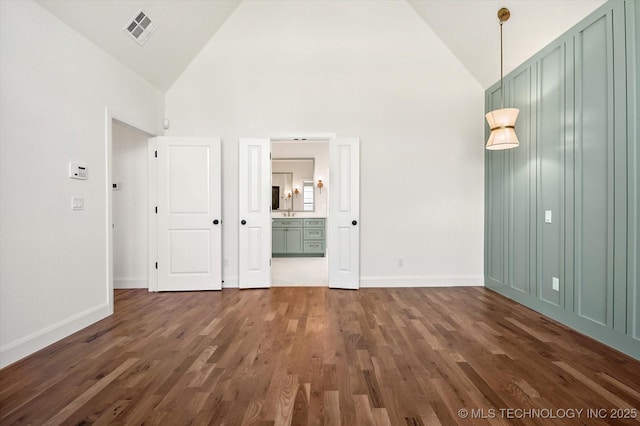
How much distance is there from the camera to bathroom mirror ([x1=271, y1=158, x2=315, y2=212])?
27.2 feet

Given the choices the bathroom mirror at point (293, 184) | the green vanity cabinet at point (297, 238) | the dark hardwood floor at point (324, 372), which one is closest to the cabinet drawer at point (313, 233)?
the green vanity cabinet at point (297, 238)

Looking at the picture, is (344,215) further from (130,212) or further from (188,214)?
(130,212)

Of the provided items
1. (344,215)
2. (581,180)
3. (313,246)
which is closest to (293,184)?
(313,246)

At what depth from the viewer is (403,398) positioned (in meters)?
1.84

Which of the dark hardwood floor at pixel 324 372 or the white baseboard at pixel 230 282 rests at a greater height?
the white baseboard at pixel 230 282

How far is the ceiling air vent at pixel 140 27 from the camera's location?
3.29 m

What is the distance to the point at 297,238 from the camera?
7750 millimetres

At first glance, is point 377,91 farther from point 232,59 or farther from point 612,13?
point 612,13

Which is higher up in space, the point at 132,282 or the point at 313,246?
the point at 313,246

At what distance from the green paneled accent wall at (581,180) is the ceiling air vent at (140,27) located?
4.37 m

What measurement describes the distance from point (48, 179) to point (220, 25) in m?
3.27

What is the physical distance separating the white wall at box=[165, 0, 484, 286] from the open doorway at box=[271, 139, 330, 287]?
3116 millimetres

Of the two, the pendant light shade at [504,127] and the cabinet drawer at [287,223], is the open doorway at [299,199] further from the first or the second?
the pendant light shade at [504,127]

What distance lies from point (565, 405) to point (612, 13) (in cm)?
304
